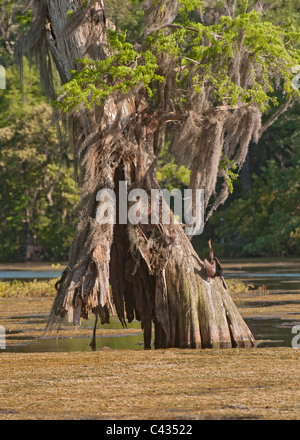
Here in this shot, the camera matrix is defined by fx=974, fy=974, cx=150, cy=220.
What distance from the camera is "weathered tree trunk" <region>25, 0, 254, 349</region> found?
1438 cm

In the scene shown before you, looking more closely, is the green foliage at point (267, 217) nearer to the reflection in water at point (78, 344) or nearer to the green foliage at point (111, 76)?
the reflection in water at point (78, 344)

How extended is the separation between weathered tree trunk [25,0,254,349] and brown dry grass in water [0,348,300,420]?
2.06 ft

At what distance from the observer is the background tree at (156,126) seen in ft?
47.3

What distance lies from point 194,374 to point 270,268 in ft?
103

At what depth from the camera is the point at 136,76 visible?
14336mm

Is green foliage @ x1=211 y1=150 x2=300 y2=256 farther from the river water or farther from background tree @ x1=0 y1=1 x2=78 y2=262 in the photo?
the river water

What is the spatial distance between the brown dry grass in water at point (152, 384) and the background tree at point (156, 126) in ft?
2.66

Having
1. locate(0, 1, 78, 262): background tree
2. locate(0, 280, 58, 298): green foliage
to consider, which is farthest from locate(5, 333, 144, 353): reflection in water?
locate(0, 1, 78, 262): background tree

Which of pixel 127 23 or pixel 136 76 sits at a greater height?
pixel 127 23

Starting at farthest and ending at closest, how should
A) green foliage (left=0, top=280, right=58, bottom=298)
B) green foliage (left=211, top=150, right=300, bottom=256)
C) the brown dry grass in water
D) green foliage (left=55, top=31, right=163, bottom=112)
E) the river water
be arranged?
1. green foliage (left=211, top=150, right=300, bottom=256)
2. green foliage (left=0, top=280, right=58, bottom=298)
3. the river water
4. green foliage (left=55, top=31, right=163, bottom=112)
5. the brown dry grass in water

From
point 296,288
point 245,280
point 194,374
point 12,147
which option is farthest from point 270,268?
point 194,374

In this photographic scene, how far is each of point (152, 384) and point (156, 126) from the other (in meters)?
5.69

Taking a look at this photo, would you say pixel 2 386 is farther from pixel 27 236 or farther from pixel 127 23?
pixel 27 236

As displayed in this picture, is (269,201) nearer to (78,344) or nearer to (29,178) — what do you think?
(29,178)
